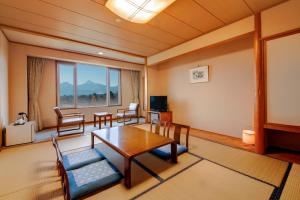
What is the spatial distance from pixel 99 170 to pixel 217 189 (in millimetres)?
1467

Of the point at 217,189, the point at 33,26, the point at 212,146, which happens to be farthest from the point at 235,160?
the point at 33,26

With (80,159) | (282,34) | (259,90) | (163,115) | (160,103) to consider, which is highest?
(282,34)

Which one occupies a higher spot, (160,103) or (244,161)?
(160,103)

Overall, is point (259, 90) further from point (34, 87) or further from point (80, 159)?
point (34, 87)

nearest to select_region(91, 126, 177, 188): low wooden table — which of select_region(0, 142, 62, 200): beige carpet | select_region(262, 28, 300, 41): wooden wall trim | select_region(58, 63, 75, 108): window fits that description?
select_region(0, 142, 62, 200): beige carpet

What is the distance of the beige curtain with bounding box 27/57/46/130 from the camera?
13.8 ft

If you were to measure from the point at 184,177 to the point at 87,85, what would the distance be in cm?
505

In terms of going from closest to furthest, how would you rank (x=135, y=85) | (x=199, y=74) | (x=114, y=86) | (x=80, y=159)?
(x=80, y=159) < (x=199, y=74) < (x=114, y=86) < (x=135, y=85)

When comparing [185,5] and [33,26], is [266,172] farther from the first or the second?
[33,26]

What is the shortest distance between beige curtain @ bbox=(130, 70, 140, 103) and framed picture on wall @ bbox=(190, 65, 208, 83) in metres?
3.18

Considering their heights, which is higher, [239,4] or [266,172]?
[239,4]

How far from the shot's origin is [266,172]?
6.22 ft

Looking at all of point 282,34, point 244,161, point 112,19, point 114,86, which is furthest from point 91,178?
point 114,86

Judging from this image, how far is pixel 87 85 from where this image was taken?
558 cm
